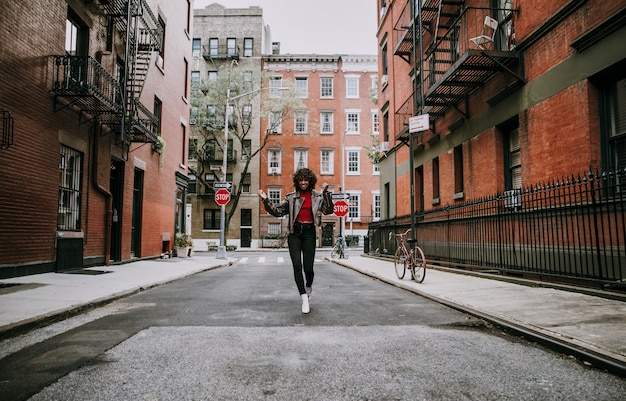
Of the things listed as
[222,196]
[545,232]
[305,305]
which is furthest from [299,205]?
[222,196]

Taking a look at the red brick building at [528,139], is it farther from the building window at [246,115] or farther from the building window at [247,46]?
the building window at [247,46]

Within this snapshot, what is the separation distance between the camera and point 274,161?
145 feet

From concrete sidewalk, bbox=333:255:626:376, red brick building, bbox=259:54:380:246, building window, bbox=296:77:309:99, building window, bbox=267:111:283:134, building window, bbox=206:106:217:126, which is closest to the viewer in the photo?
concrete sidewalk, bbox=333:255:626:376

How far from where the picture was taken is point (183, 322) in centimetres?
563

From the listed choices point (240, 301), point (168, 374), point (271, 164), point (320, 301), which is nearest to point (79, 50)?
point (240, 301)

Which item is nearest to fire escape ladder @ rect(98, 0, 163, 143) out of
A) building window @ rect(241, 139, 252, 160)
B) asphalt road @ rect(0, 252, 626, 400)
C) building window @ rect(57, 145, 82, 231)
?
building window @ rect(57, 145, 82, 231)

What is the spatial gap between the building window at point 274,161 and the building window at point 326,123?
16.0 feet

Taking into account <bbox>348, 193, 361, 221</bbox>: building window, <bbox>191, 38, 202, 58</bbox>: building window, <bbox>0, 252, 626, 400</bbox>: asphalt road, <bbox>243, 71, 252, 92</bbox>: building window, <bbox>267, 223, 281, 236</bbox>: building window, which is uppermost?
<bbox>191, 38, 202, 58</bbox>: building window

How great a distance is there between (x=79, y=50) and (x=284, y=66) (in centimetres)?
3349

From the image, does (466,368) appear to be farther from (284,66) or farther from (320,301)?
(284,66)

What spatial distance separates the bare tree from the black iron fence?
27.0 metres

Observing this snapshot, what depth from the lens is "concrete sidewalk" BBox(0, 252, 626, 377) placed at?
438 centimetres

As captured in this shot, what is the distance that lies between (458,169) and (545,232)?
20.2ft

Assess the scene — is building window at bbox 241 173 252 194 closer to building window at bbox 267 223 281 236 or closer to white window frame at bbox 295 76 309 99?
building window at bbox 267 223 281 236
